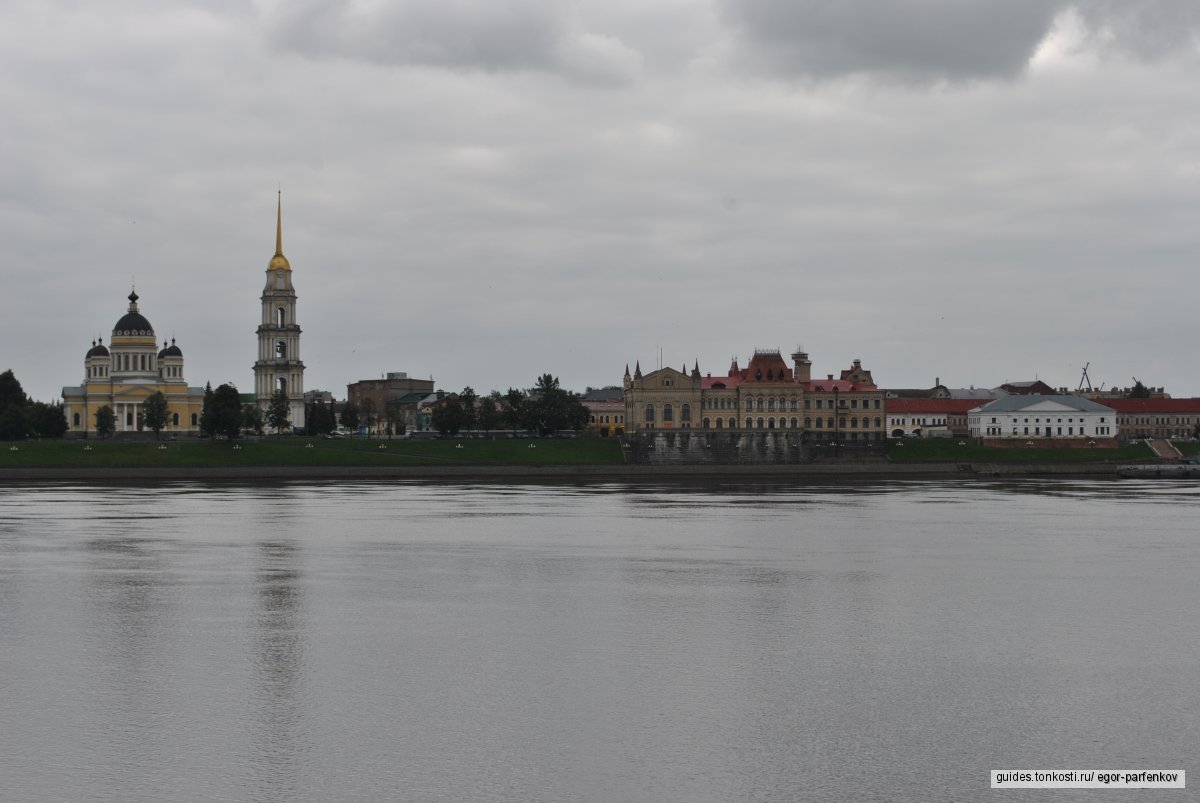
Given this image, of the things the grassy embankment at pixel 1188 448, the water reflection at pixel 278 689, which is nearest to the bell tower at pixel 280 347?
the grassy embankment at pixel 1188 448

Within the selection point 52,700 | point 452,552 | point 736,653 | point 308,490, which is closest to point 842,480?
point 308,490

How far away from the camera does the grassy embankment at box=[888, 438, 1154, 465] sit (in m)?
111

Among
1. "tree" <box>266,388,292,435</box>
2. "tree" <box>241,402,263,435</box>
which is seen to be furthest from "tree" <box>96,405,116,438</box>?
"tree" <box>241,402,263,435</box>

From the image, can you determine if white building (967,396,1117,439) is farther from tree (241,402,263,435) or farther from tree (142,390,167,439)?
tree (142,390,167,439)

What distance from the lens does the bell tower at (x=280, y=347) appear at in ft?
476

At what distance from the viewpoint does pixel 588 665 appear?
21219 millimetres

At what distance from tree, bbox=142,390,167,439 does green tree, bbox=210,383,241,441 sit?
48.0 feet

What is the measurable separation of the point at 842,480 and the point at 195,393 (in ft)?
235

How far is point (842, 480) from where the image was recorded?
93.1m

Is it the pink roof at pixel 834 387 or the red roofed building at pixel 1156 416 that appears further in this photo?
the red roofed building at pixel 1156 416

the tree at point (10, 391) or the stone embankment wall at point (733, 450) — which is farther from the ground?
the tree at point (10, 391)

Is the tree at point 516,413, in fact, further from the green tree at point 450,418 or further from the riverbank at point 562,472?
the riverbank at point 562,472

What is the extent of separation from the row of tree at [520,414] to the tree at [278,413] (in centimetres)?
1586

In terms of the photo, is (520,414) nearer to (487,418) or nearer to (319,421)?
(487,418)
